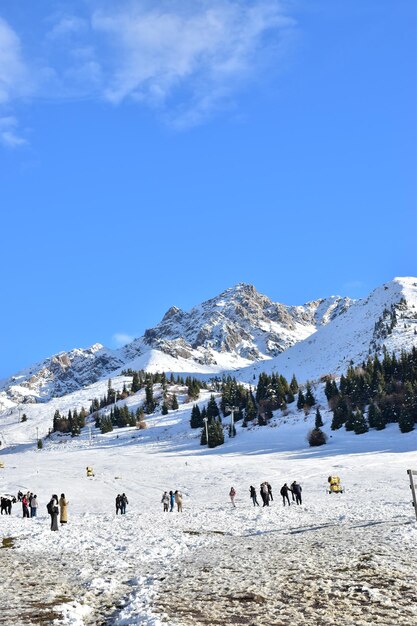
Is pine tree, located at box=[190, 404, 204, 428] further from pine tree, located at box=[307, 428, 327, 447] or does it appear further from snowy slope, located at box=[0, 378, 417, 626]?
snowy slope, located at box=[0, 378, 417, 626]

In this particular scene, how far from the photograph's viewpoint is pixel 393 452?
2608 inches

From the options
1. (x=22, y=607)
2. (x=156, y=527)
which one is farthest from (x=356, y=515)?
(x=22, y=607)

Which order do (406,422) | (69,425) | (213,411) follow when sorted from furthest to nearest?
(69,425) → (213,411) → (406,422)

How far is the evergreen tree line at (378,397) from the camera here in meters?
87.1

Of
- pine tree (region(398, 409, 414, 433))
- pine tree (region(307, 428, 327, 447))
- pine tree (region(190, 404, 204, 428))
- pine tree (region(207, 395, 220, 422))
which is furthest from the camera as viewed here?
pine tree (region(207, 395, 220, 422))

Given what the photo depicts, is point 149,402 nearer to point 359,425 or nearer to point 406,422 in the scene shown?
point 359,425

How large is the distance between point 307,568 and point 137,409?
150 meters

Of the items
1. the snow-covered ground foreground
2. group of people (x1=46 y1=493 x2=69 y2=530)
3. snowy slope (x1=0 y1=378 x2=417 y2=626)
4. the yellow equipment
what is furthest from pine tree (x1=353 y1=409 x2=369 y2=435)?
group of people (x1=46 y1=493 x2=69 y2=530)

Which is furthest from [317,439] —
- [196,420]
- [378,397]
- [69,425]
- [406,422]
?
[69,425]

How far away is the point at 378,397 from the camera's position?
9794cm

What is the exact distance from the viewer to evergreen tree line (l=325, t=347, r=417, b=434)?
87125 millimetres

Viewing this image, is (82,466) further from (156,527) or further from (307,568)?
(307,568)

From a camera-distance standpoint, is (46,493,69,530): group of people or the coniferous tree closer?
(46,493,69,530): group of people

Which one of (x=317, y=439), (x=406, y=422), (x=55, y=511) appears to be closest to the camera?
(x=55, y=511)
